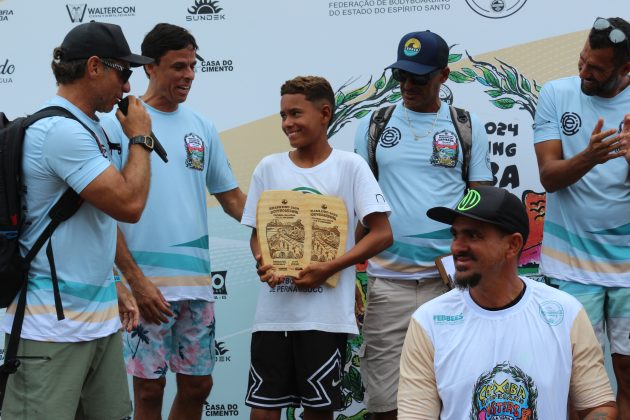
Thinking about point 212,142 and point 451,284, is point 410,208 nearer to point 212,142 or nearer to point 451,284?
point 451,284

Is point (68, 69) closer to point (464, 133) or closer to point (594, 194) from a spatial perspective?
point (464, 133)

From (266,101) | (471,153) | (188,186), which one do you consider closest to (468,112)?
(471,153)

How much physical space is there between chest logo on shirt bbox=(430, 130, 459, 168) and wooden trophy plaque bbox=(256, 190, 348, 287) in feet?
2.11

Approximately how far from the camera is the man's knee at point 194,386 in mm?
4625

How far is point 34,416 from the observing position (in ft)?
11.2

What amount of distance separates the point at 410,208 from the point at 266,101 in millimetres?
1059

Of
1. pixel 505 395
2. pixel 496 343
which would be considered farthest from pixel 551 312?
pixel 505 395

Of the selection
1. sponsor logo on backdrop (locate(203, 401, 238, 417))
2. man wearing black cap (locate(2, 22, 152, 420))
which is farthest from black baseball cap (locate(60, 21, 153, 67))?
sponsor logo on backdrop (locate(203, 401, 238, 417))

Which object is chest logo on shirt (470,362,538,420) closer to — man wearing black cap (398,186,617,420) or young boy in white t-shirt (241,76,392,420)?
man wearing black cap (398,186,617,420)

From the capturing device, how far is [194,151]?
181 inches

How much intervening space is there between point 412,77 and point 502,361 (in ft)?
6.38

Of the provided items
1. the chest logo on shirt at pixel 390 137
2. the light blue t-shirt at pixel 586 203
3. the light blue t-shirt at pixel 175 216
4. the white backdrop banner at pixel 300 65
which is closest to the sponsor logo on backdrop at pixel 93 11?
the white backdrop banner at pixel 300 65

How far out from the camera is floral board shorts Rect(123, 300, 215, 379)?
447cm

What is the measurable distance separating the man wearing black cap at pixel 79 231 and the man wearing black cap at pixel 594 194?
189 cm
